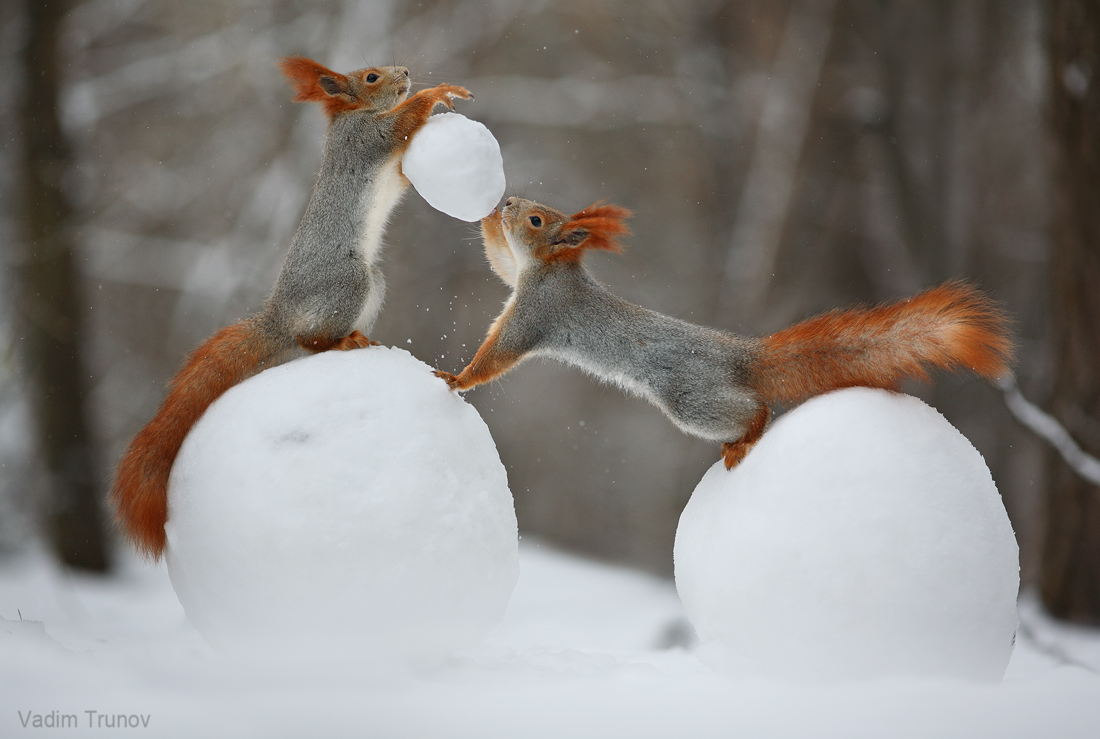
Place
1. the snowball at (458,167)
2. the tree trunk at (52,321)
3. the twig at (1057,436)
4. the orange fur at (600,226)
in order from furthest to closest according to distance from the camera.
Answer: the tree trunk at (52,321), the twig at (1057,436), the orange fur at (600,226), the snowball at (458,167)

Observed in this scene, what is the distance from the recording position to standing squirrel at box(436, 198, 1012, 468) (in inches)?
68.1

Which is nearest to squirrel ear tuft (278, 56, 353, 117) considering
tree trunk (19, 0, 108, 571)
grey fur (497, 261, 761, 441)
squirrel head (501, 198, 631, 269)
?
squirrel head (501, 198, 631, 269)

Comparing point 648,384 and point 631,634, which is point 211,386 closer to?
point 648,384

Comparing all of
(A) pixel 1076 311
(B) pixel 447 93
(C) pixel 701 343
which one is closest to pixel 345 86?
(B) pixel 447 93

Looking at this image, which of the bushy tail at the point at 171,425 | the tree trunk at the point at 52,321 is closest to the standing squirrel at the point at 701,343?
the bushy tail at the point at 171,425

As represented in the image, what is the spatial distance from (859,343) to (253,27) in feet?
11.1

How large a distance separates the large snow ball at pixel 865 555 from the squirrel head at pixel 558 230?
1.80 feet

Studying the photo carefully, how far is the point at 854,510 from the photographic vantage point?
1.58 m

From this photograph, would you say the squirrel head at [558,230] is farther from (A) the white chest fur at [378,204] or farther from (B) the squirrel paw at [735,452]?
(B) the squirrel paw at [735,452]

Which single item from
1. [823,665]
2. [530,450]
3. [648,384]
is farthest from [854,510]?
[530,450]

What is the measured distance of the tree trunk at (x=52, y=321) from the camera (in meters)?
3.46

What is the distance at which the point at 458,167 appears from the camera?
1760 millimetres

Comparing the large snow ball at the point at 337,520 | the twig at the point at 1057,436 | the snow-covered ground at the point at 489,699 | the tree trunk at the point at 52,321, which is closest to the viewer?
the snow-covered ground at the point at 489,699

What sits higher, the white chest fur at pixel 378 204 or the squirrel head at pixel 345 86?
the squirrel head at pixel 345 86
